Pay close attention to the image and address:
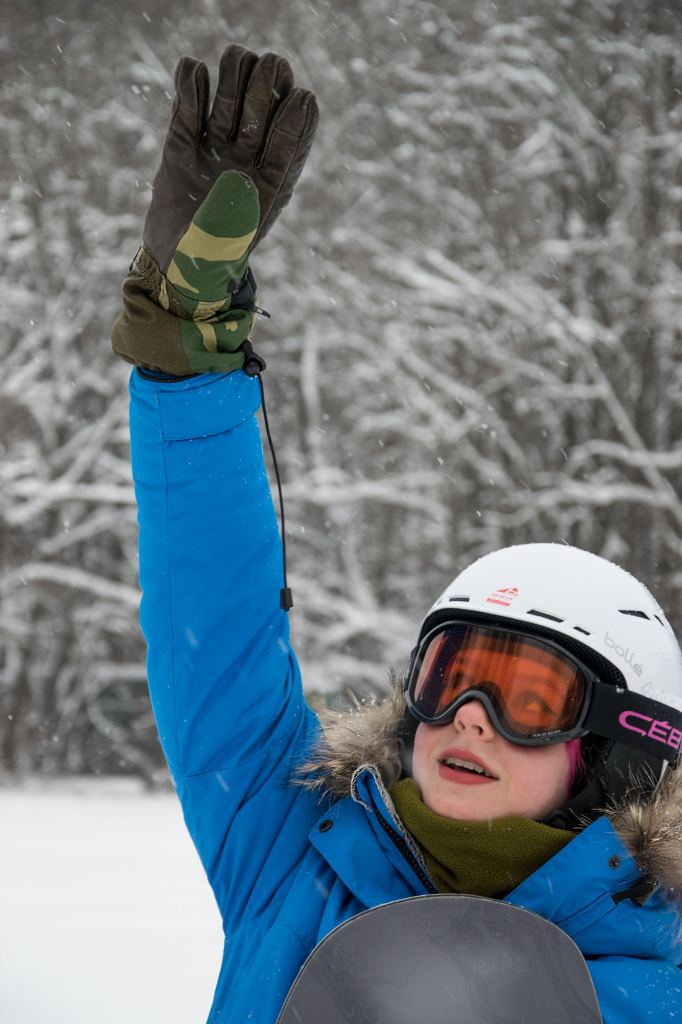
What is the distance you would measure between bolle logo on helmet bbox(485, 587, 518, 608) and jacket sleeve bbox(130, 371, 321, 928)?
0.36 m

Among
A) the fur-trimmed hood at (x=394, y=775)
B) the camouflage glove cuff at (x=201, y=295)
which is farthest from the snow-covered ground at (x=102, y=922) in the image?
the camouflage glove cuff at (x=201, y=295)

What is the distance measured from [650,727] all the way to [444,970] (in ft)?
1.91

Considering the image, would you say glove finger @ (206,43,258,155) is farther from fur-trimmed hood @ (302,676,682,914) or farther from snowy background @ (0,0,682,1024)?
snowy background @ (0,0,682,1024)

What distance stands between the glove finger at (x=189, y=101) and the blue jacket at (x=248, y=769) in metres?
0.36

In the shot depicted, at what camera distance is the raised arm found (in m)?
1.58

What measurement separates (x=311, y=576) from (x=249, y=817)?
9.81 m

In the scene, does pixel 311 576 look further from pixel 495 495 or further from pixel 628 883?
pixel 628 883

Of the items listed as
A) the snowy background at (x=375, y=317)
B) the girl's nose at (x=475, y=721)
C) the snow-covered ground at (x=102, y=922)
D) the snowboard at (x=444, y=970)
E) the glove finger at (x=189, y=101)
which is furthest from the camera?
the snowy background at (x=375, y=317)

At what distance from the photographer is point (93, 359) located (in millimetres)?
11664

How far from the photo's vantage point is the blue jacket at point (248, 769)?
1.61m

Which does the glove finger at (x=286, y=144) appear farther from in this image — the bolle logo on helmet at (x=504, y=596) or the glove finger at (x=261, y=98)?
the bolle logo on helmet at (x=504, y=596)

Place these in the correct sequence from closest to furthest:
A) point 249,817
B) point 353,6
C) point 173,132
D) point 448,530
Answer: point 173,132, point 249,817, point 448,530, point 353,6

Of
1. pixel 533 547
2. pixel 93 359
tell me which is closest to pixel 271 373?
pixel 93 359

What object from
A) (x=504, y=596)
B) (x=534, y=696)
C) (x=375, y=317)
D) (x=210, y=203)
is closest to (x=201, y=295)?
(x=210, y=203)
